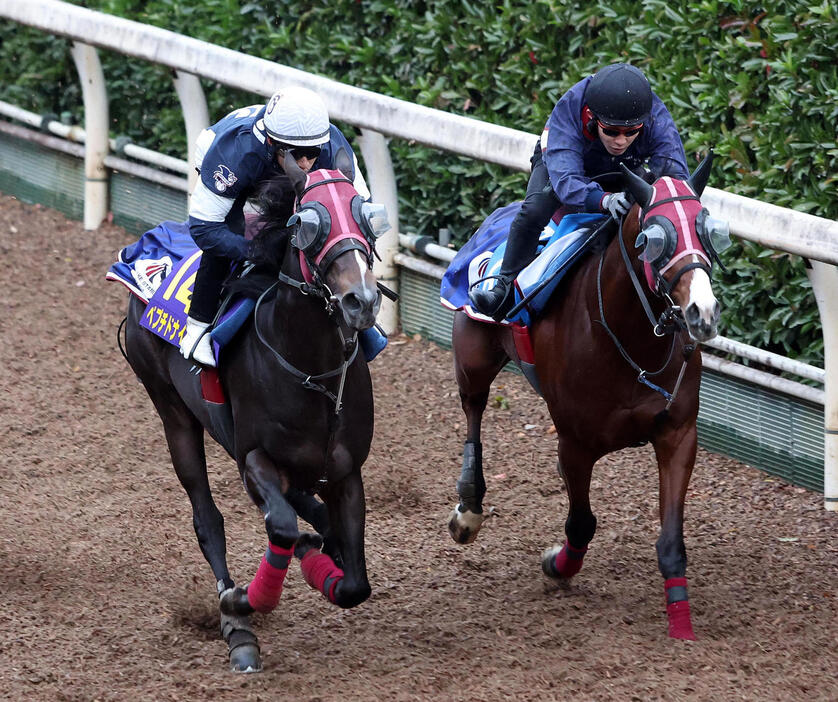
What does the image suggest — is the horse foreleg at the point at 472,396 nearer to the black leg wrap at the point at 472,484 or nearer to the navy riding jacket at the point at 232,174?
the black leg wrap at the point at 472,484

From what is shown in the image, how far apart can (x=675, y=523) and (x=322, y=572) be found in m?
1.38

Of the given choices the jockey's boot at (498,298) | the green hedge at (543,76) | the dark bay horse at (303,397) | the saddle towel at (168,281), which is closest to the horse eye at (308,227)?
the dark bay horse at (303,397)

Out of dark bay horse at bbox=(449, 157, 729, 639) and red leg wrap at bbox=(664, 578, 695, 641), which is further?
red leg wrap at bbox=(664, 578, 695, 641)

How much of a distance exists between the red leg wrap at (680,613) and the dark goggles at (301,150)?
208 cm

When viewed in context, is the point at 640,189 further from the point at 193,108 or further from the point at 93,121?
the point at 93,121

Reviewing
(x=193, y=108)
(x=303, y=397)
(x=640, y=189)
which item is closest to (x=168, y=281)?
(x=303, y=397)

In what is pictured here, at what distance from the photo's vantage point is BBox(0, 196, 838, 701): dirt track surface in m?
5.14

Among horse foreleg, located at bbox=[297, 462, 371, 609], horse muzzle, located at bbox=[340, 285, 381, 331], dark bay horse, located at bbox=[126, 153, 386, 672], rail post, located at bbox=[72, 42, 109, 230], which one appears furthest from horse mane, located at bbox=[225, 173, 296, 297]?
rail post, located at bbox=[72, 42, 109, 230]

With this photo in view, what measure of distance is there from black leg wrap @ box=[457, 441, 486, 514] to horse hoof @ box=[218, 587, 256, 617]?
135 cm

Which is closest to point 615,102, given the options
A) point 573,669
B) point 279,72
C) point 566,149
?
point 566,149

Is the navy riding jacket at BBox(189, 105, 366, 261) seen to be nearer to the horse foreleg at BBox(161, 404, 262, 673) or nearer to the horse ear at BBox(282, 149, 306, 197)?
the horse ear at BBox(282, 149, 306, 197)

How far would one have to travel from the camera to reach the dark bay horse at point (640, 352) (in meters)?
4.85

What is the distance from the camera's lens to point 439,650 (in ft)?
18.0

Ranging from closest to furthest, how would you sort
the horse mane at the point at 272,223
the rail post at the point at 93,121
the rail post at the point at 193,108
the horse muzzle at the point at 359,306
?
the horse muzzle at the point at 359,306, the horse mane at the point at 272,223, the rail post at the point at 193,108, the rail post at the point at 93,121
